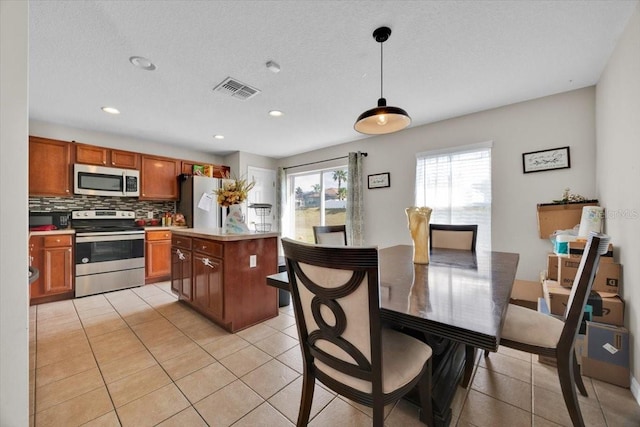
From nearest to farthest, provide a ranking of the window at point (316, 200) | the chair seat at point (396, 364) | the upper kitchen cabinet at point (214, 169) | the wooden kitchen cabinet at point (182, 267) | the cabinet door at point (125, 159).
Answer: the chair seat at point (396, 364), the wooden kitchen cabinet at point (182, 267), the cabinet door at point (125, 159), the upper kitchen cabinet at point (214, 169), the window at point (316, 200)

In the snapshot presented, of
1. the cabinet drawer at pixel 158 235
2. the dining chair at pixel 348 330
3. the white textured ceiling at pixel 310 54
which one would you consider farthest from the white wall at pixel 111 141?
the dining chair at pixel 348 330

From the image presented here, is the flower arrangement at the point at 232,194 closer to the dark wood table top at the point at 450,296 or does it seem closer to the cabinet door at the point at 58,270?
the dark wood table top at the point at 450,296

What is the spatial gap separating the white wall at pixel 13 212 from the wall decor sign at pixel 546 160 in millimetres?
3898

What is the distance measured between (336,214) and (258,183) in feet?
6.32

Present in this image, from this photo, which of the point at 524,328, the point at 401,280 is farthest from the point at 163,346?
the point at 524,328

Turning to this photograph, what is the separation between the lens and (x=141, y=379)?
1.71 meters

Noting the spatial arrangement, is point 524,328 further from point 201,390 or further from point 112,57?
point 112,57

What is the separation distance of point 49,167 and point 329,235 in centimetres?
399

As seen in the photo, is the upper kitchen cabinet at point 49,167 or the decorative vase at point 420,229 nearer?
the decorative vase at point 420,229

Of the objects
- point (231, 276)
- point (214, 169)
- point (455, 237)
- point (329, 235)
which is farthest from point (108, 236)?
point (455, 237)

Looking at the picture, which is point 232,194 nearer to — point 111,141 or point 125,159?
point 125,159

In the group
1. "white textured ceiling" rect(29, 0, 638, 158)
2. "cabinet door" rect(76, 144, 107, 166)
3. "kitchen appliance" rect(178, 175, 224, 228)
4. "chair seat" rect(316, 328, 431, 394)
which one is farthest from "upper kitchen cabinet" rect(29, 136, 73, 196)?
"chair seat" rect(316, 328, 431, 394)

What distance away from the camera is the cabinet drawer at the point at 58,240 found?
10.4 ft

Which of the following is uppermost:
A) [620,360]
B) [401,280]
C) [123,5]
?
[123,5]
